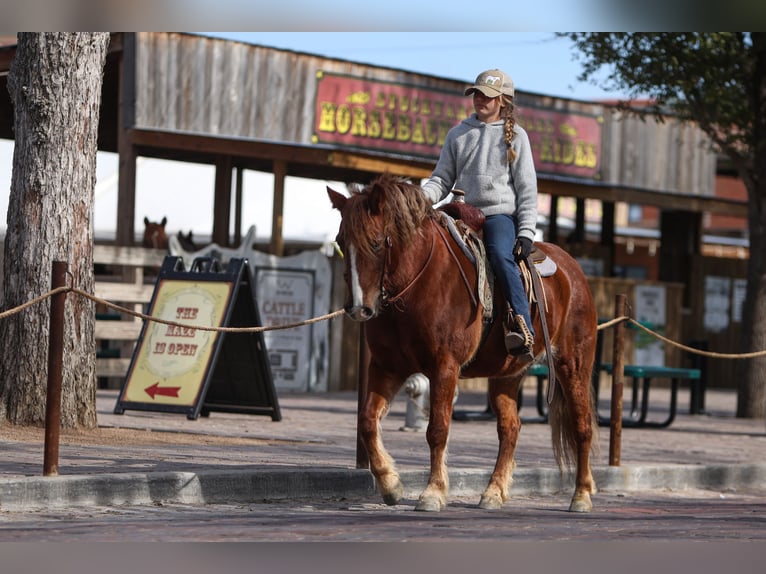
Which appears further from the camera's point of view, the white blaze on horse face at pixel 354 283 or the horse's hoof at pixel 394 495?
the horse's hoof at pixel 394 495

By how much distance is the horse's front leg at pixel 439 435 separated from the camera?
8.69 meters

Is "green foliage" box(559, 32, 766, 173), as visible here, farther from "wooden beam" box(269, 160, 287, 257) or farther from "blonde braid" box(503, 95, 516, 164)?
"blonde braid" box(503, 95, 516, 164)

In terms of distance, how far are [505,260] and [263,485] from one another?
7.05 feet

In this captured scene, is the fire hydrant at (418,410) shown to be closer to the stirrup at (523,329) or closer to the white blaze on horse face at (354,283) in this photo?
the stirrup at (523,329)

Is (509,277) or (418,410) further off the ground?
(509,277)

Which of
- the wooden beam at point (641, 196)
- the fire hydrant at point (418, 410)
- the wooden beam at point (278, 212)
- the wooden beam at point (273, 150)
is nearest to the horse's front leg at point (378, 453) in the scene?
the fire hydrant at point (418, 410)

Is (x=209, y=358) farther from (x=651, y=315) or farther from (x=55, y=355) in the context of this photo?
(x=651, y=315)

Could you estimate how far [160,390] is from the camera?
14180 mm

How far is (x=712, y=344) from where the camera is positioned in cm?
2867

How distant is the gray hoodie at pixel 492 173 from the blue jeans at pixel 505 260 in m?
0.10

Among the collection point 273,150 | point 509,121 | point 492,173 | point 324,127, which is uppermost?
point 324,127

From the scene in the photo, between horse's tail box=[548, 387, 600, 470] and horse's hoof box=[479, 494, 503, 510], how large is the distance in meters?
0.87

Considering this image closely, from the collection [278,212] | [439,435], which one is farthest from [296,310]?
[439,435]
